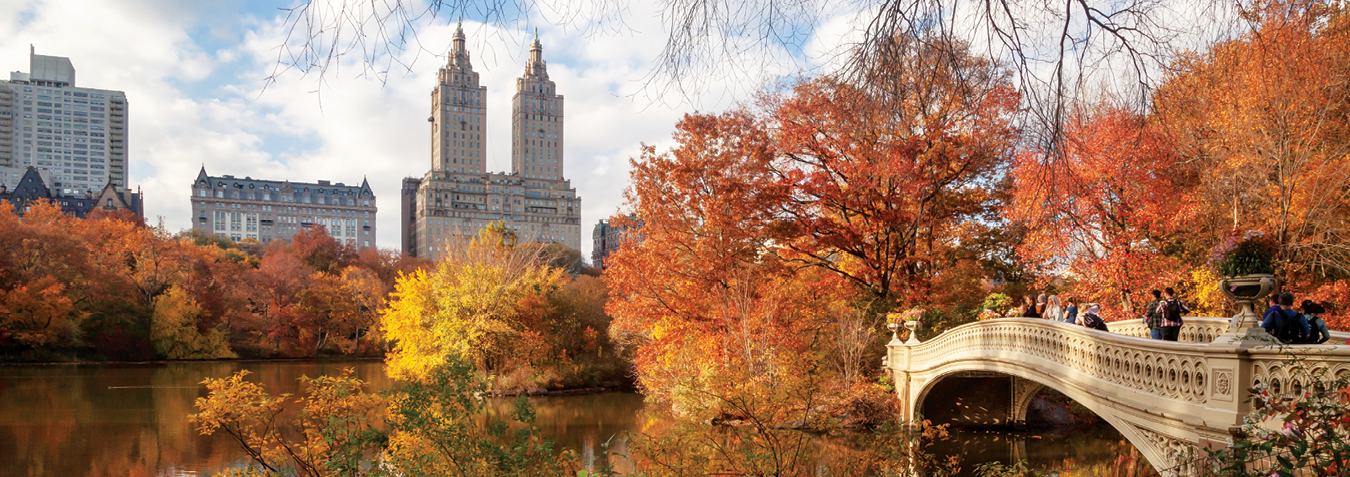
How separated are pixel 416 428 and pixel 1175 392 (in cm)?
621

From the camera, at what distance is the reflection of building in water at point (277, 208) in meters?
103

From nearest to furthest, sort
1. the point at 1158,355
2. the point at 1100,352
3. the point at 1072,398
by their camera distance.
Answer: the point at 1158,355
the point at 1100,352
the point at 1072,398

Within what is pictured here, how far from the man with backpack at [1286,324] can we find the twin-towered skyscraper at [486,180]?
9849cm

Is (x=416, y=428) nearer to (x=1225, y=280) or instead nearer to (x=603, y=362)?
(x=1225, y=280)

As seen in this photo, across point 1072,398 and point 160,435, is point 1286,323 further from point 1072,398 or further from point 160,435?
point 160,435

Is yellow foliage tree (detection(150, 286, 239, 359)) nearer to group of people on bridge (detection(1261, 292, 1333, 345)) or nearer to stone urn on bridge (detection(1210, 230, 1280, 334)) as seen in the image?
stone urn on bridge (detection(1210, 230, 1280, 334))

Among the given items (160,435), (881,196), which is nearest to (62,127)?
(160,435)

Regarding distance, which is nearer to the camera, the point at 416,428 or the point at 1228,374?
the point at 1228,374

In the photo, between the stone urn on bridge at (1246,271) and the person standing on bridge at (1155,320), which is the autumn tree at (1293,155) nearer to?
the person standing on bridge at (1155,320)

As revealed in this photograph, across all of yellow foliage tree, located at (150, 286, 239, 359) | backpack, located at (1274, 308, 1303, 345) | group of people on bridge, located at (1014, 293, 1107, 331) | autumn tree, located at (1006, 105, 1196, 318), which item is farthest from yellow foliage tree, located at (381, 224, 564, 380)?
backpack, located at (1274, 308, 1303, 345)

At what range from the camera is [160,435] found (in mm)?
16969

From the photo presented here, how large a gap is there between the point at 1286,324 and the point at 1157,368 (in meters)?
1.01

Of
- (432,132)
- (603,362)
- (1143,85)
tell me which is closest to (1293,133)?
(1143,85)

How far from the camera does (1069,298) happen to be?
659 inches
